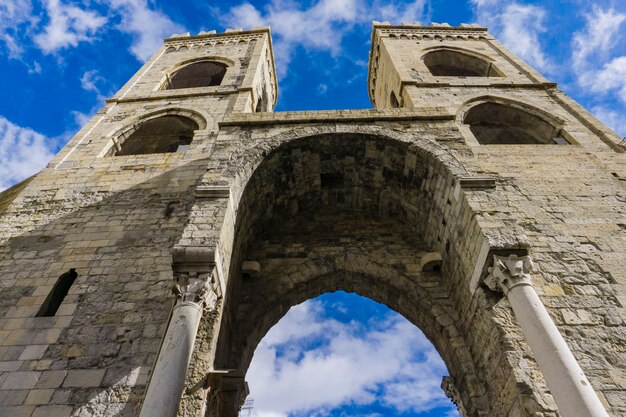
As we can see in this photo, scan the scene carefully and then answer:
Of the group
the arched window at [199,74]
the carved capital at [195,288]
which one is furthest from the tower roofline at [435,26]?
the carved capital at [195,288]

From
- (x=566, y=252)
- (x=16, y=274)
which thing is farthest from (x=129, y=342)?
(x=566, y=252)

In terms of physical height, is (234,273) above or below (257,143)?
below

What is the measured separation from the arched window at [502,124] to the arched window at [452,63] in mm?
4138

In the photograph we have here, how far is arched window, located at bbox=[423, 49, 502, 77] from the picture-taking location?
14.2 meters

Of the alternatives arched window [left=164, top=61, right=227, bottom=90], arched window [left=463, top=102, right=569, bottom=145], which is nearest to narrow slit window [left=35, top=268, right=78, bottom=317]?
arched window [left=463, top=102, right=569, bottom=145]

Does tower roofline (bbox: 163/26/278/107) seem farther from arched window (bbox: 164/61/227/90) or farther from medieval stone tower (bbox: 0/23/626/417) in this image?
medieval stone tower (bbox: 0/23/626/417)

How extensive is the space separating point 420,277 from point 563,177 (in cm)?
344

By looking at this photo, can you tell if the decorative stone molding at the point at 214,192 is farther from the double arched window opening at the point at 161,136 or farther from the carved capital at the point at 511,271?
the double arched window opening at the point at 161,136

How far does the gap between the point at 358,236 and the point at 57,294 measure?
5.14 metres

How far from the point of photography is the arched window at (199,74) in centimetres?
1462

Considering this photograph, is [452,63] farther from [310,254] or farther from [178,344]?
[178,344]

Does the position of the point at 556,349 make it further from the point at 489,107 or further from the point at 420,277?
the point at 489,107

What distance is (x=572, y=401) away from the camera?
136 inches

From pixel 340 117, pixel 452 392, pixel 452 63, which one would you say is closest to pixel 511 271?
pixel 452 392
